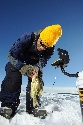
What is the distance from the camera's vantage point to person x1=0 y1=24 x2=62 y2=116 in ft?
13.5

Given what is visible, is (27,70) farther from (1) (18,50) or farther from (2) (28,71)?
(1) (18,50)

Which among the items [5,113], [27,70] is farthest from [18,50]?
[5,113]

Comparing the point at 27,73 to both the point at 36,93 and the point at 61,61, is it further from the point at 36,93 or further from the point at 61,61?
the point at 61,61

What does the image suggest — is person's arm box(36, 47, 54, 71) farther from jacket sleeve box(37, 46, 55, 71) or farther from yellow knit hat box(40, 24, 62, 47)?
yellow knit hat box(40, 24, 62, 47)

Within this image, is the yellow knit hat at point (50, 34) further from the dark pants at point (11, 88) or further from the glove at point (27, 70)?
the dark pants at point (11, 88)

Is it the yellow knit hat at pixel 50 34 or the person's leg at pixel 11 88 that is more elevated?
the yellow knit hat at pixel 50 34

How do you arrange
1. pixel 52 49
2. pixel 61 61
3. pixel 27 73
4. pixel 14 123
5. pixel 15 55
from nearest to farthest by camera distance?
1. pixel 61 61
2. pixel 14 123
3. pixel 27 73
4. pixel 15 55
5. pixel 52 49

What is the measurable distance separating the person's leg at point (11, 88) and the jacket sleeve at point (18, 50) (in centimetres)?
12

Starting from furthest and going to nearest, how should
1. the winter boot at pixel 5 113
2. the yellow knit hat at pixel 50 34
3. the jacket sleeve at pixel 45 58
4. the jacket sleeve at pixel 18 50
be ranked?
1. the jacket sleeve at pixel 45 58
2. the jacket sleeve at pixel 18 50
3. the yellow knit hat at pixel 50 34
4. the winter boot at pixel 5 113

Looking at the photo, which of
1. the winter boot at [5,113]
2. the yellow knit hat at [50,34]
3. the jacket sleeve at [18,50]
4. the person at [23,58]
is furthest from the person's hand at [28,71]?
the winter boot at [5,113]

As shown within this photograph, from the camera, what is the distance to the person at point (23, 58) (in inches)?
162

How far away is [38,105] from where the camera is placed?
4.59 metres

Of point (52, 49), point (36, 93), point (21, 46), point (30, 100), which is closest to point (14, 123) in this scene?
point (36, 93)

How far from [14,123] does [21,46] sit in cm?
152
